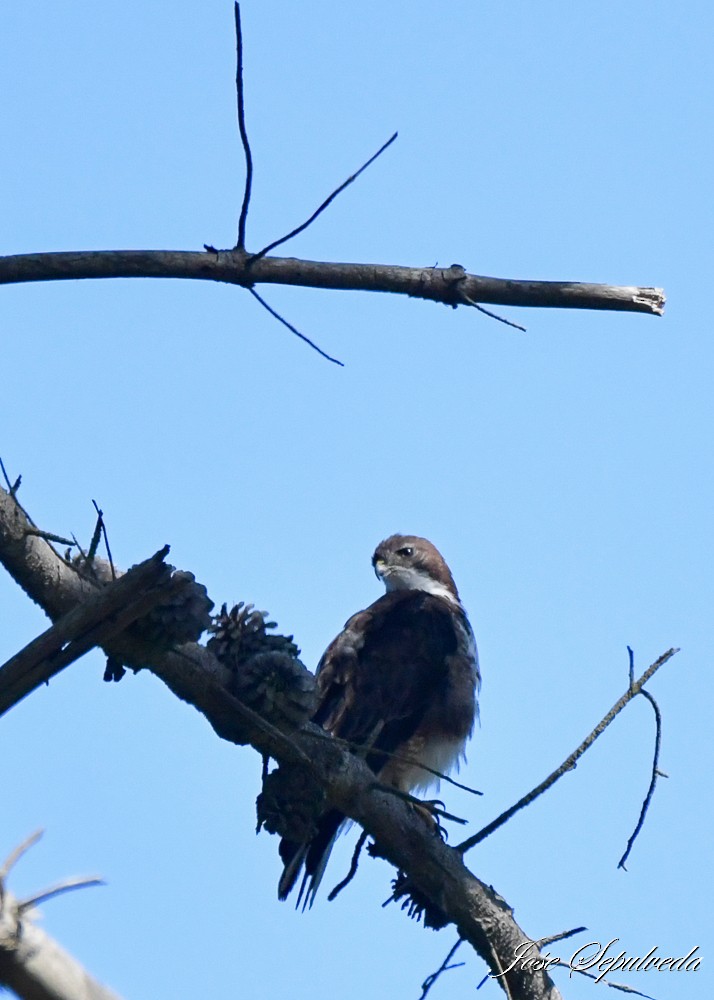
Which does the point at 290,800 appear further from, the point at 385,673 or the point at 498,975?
the point at 385,673

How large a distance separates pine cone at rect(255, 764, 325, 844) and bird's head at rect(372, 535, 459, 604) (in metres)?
3.64

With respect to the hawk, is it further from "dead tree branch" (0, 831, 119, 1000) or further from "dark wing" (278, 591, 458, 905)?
"dead tree branch" (0, 831, 119, 1000)

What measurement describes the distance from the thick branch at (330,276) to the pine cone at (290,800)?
1.34 metres

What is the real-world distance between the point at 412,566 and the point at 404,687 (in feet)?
5.22

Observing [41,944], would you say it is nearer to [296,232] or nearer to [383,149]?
Answer: [296,232]

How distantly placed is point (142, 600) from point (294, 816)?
3.65 ft

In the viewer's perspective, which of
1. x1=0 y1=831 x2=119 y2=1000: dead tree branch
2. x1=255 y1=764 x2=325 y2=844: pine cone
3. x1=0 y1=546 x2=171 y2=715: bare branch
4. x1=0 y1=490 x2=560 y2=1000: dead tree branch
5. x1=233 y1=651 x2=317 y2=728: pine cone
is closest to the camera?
x1=0 y1=831 x2=119 y2=1000: dead tree branch

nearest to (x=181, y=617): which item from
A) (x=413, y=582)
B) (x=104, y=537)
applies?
(x=104, y=537)

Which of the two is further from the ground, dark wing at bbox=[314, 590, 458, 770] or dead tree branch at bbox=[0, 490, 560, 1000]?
dark wing at bbox=[314, 590, 458, 770]

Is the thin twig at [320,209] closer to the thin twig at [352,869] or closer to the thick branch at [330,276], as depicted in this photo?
the thick branch at [330,276]

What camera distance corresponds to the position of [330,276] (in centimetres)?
342

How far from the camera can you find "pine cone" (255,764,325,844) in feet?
11.7

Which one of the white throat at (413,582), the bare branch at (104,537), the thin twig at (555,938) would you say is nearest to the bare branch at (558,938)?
the thin twig at (555,938)

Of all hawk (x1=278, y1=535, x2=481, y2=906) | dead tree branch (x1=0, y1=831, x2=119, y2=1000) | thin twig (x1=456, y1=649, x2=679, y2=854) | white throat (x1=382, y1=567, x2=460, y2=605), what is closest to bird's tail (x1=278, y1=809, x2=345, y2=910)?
hawk (x1=278, y1=535, x2=481, y2=906)
